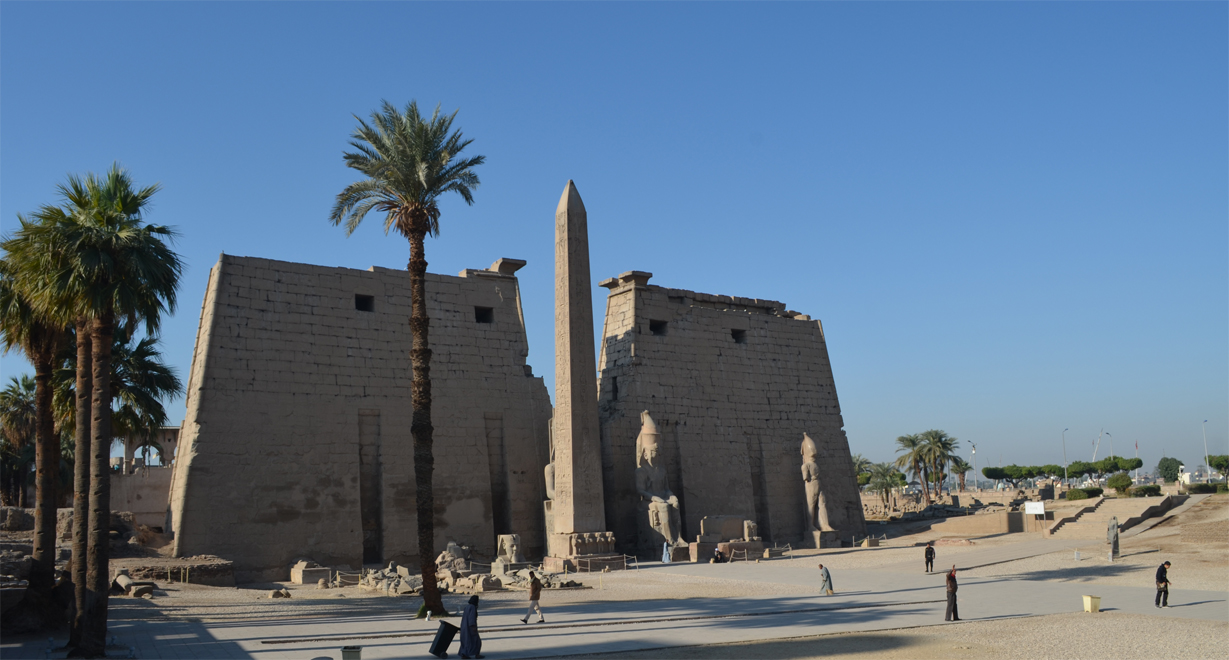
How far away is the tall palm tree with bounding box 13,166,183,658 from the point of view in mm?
9000

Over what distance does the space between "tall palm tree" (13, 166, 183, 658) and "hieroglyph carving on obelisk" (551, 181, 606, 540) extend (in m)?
9.68

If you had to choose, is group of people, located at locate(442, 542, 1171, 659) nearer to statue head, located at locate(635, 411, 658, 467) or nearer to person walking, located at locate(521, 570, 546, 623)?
person walking, located at locate(521, 570, 546, 623)

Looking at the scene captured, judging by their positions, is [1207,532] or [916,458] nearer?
[1207,532]

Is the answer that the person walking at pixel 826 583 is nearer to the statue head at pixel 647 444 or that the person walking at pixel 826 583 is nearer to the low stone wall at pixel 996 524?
the statue head at pixel 647 444

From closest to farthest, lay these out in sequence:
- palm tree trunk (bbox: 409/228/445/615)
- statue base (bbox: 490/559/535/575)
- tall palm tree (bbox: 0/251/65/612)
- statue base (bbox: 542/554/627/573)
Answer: tall palm tree (bbox: 0/251/65/612) → palm tree trunk (bbox: 409/228/445/615) → statue base (bbox: 490/559/535/575) → statue base (bbox: 542/554/627/573)

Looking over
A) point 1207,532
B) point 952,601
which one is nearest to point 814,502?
point 1207,532

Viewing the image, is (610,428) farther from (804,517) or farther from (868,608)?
(868,608)

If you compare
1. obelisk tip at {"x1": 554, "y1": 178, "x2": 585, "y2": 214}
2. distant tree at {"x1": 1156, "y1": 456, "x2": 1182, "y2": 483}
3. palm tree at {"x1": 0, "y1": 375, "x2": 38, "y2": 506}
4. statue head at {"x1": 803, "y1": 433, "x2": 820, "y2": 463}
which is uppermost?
obelisk tip at {"x1": 554, "y1": 178, "x2": 585, "y2": 214}

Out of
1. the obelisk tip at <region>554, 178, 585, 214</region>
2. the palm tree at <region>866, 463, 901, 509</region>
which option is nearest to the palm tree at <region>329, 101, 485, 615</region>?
the obelisk tip at <region>554, 178, 585, 214</region>

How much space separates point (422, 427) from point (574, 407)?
22.7 ft

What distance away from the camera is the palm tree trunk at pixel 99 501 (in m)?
8.33

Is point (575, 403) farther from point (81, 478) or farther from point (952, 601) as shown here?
point (81, 478)

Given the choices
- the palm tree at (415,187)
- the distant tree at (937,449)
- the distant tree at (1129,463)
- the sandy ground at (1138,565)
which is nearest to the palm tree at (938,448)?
the distant tree at (937,449)

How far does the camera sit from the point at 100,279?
30.6 feet
